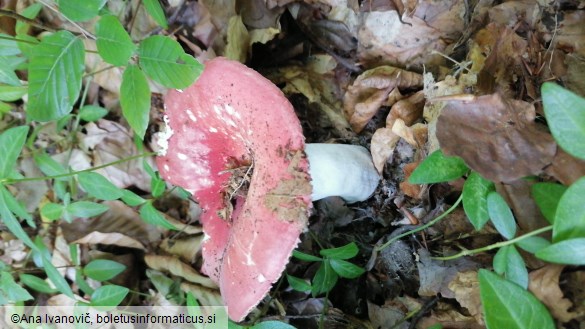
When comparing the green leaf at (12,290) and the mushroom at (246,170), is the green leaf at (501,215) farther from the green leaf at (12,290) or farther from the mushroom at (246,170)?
the green leaf at (12,290)

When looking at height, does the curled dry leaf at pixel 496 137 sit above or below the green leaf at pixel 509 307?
above

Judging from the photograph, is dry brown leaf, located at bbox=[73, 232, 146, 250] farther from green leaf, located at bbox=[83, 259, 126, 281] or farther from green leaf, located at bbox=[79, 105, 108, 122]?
green leaf, located at bbox=[79, 105, 108, 122]

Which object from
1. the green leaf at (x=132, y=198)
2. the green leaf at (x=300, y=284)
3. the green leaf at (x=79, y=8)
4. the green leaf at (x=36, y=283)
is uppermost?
the green leaf at (x=79, y=8)

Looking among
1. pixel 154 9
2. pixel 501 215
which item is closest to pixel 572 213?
pixel 501 215

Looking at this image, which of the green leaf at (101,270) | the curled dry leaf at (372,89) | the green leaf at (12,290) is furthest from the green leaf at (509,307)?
the green leaf at (12,290)

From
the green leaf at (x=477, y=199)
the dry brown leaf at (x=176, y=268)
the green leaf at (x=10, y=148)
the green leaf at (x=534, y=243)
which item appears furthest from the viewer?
the dry brown leaf at (x=176, y=268)

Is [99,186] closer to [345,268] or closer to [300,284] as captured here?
[300,284]
